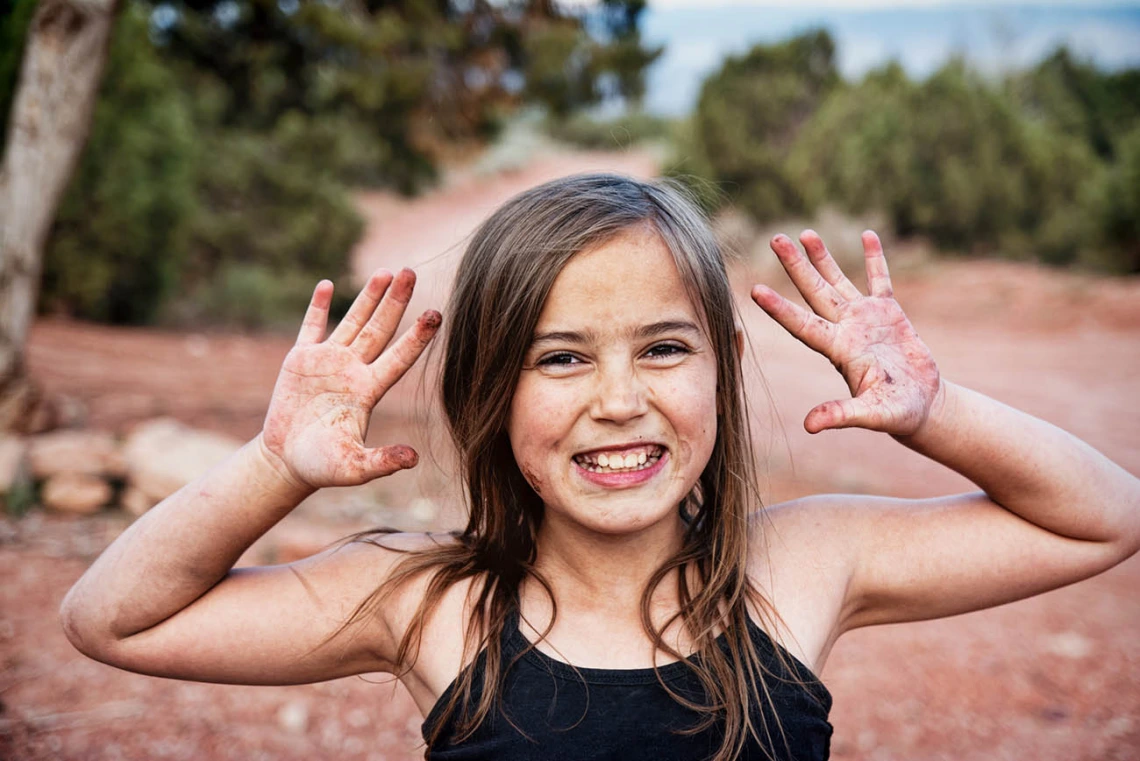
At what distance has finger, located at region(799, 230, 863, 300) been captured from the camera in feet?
5.43

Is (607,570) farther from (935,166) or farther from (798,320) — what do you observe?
(935,166)

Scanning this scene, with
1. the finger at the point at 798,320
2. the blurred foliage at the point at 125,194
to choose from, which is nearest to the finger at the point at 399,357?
the finger at the point at 798,320

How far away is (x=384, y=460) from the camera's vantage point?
155 centimetres

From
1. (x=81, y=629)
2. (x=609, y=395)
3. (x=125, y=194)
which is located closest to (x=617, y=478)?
(x=609, y=395)

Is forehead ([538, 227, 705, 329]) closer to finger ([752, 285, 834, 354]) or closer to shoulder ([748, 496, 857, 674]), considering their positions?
finger ([752, 285, 834, 354])

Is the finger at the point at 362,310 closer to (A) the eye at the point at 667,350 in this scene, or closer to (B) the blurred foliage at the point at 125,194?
(A) the eye at the point at 667,350

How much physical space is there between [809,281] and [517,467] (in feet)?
2.10

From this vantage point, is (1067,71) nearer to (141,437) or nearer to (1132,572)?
(1132,572)

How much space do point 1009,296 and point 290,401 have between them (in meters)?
15.1

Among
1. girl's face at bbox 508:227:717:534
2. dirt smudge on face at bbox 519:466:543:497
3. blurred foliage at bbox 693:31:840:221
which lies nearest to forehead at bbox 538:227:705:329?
girl's face at bbox 508:227:717:534

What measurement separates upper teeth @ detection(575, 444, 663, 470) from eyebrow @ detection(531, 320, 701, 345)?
0.62 feet

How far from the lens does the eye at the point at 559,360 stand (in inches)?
63.2

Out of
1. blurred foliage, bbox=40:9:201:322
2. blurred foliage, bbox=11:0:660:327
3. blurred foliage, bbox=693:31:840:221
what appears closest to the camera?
blurred foliage, bbox=11:0:660:327

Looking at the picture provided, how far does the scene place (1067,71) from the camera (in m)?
25.2
